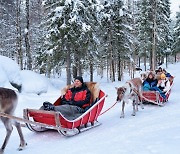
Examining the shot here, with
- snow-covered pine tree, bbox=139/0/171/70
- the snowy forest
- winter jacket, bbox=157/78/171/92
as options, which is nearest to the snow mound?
the snowy forest

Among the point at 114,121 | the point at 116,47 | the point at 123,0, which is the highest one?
the point at 123,0

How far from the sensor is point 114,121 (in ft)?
27.3

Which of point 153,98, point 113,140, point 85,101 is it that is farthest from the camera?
point 153,98

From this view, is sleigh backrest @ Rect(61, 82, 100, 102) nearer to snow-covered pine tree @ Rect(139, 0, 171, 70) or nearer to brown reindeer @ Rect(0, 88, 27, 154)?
brown reindeer @ Rect(0, 88, 27, 154)

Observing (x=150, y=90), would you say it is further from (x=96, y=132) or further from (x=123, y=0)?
(x=123, y=0)

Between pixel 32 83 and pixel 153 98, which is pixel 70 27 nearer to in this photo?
pixel 32 83

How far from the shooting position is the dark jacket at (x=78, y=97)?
761 centimetres

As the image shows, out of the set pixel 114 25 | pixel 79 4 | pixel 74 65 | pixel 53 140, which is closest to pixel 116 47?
pixel 114 25

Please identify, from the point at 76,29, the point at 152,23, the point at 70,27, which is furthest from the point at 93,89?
the point at 152,23

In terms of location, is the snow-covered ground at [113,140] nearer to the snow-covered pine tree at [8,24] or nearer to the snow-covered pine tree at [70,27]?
the snow-covered pine tree at [70,27]

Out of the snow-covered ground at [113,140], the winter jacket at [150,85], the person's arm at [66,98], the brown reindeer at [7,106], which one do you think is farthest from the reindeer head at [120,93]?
the brown reindeer at [7,106]

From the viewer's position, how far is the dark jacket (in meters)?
7.61

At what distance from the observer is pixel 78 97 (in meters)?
7.71

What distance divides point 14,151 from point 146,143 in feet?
8.36
